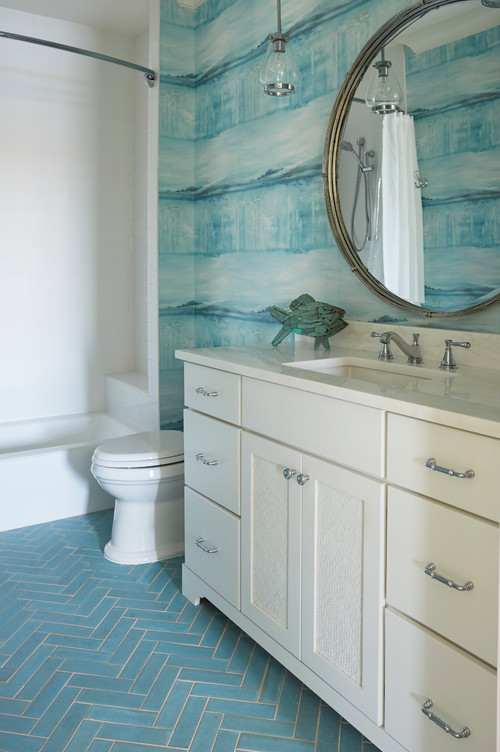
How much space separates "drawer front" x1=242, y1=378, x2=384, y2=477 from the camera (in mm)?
1515

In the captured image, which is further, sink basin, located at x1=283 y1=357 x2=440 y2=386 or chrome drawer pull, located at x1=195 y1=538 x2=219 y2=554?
chrome drawer pull, located at x1=195 y1=538 x2=219 y2=554

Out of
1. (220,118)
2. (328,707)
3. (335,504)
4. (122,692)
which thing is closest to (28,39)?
(220,118)

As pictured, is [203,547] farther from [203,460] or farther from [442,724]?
[442,724]

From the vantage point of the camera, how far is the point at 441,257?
1.97m

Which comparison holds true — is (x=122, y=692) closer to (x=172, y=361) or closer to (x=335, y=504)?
(x=335, y=504)

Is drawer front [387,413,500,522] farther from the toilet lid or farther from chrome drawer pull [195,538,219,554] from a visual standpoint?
the toilet lid

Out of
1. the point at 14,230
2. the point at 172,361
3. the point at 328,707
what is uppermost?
the point at 14,230

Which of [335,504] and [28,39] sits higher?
[28,39]

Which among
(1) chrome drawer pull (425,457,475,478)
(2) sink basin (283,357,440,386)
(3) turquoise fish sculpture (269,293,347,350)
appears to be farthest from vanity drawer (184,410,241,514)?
(1) chrome drawer pull (425,457,475,478)

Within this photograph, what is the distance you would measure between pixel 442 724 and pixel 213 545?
1.07 metres

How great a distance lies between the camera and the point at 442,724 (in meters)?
1.35

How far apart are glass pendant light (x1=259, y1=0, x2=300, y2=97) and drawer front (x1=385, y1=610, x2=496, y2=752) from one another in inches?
70.1

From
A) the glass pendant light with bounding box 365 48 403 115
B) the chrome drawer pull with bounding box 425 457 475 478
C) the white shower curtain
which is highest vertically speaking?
the glass pendant light with bounding box 365 48 403 115

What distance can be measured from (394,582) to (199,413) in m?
1.05
